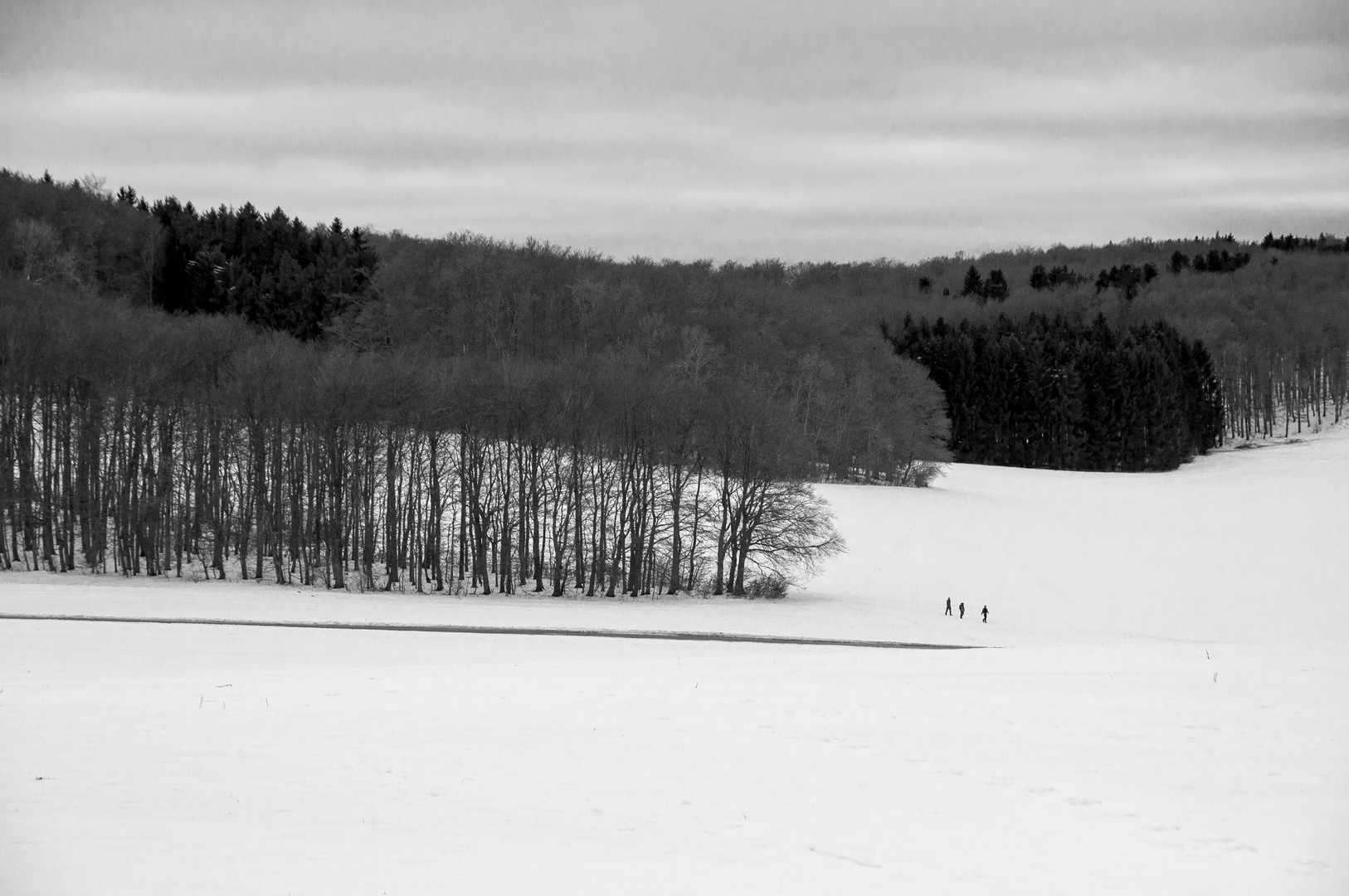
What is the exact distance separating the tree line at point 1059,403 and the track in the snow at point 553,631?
290ft

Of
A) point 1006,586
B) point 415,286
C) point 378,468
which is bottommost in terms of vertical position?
point 1006,586

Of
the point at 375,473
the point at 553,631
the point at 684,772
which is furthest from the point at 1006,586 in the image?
the point at 684,772

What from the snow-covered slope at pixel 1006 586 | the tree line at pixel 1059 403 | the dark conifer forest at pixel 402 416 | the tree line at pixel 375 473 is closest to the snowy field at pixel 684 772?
the snow-covered slope at pixel 1006 586

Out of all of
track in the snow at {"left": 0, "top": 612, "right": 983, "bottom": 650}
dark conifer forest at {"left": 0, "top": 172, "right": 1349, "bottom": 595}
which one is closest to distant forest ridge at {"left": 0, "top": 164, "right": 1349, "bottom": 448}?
dark conifer forest at {"left": 0, "top": 172, "right": 1349, "bottom": 595}

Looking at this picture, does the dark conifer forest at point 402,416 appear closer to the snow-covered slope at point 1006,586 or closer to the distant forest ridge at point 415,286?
the distant forest ridge at point 415,286

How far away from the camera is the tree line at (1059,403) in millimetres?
120562

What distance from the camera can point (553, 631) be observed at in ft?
124

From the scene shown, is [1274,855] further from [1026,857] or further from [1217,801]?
[1026,857]

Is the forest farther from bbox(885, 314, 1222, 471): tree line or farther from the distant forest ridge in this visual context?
bbox(885, 314, 1222, 471): tree line

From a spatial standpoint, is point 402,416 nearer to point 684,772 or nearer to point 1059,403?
point 684,772

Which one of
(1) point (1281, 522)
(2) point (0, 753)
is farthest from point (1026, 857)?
(1) point (1281, 522)

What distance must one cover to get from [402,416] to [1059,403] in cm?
8447

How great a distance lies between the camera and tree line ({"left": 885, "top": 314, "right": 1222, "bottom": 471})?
120562 millimetres

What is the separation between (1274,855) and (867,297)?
166 metres
